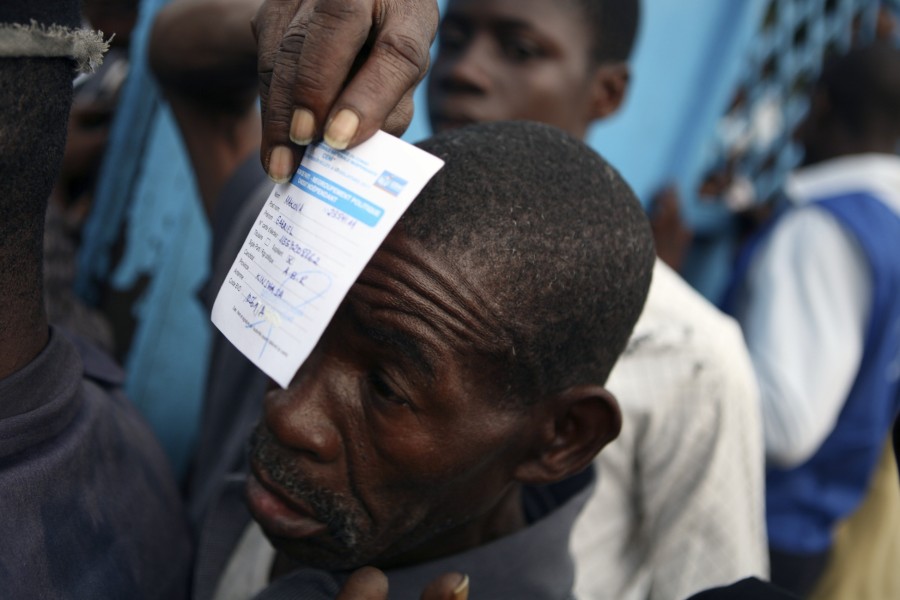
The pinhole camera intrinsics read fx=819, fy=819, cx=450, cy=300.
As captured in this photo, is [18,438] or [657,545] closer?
[18,438]

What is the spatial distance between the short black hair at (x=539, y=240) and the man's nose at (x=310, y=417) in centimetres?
26

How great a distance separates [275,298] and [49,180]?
309mm

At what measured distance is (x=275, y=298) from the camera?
896mm

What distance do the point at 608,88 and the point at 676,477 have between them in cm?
118

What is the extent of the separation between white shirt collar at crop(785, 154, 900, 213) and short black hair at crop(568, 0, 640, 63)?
92cm

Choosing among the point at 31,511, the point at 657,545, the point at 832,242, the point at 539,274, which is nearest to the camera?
the point at 31,511

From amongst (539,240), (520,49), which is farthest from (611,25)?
(539,240)

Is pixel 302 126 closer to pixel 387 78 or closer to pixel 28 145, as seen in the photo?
pixel 387 78

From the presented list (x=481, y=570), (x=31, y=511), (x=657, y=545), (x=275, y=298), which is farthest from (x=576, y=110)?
(x=31, y=511)

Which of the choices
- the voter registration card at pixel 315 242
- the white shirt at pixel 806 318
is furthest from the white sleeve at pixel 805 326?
the voter registration card at pixel 315 242

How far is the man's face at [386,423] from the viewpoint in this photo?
1.16 m

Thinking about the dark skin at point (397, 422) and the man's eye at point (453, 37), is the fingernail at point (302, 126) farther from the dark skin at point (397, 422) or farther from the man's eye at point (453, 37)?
the man's eye at point (453, 37)

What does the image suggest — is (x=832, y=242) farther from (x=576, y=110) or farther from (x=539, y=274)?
(x=539, y=274)

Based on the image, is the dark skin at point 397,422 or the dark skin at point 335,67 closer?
the dark skin at point 335,67
